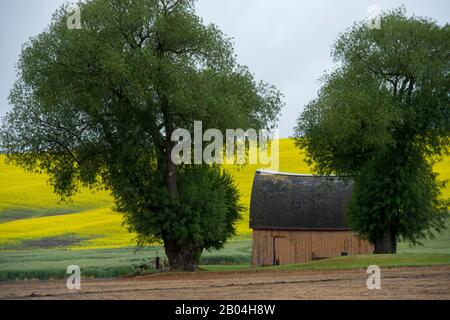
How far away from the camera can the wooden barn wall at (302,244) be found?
59.9 m

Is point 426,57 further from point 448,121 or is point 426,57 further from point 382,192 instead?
point 382,192

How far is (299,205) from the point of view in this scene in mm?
61281

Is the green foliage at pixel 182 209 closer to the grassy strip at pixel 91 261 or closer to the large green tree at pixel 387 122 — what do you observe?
the grassy strip at pixel 91 261

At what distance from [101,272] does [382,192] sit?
17671 mm

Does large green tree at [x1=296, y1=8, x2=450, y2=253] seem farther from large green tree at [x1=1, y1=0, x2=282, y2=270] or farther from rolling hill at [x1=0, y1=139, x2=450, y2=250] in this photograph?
rolling hill at [x1=0, y1=139, x2=450, y2=250]

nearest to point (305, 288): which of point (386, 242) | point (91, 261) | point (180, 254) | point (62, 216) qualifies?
point (180, 254)

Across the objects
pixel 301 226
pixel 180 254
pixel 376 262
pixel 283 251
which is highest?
pixel 301 226

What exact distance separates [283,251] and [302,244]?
151 cm

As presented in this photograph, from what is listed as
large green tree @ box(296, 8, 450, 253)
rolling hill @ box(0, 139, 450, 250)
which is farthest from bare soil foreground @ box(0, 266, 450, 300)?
rolling hill @ box(0, 139, 450, 250)

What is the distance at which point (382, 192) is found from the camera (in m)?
49.7

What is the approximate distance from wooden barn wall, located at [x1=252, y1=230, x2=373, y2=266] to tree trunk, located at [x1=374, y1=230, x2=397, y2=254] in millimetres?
8597

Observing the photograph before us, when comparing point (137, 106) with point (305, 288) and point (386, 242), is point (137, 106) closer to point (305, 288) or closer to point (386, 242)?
point (305, 288)

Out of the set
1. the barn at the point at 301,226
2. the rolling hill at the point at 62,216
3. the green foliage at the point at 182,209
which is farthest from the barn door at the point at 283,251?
the green foliage at the point at 182,209
